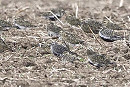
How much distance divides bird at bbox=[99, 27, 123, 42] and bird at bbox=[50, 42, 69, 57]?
3.11ft

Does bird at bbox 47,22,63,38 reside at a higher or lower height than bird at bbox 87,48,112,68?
higher

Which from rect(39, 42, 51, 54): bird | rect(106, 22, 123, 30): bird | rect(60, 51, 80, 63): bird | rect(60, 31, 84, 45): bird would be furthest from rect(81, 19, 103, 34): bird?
rect(60, 51, 80, 63): bird

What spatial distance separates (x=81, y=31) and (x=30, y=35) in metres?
1.10

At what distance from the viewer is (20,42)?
647cm

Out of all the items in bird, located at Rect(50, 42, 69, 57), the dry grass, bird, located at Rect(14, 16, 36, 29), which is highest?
bird, located at Rect(14, 16, 36, 29)

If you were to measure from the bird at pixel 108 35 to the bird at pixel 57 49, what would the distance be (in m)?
0.95

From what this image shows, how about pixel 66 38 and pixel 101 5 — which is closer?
pixel 66 38

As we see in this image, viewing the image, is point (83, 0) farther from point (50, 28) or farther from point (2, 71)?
point (2, 71)

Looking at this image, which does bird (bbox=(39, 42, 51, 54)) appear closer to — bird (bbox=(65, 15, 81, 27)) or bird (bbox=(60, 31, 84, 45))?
bird (bbox=(60, 31, 84, 45))

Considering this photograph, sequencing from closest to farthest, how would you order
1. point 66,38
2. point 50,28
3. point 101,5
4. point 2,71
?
point 2,71 < point 66,38 < point 50,28 < point 101,5

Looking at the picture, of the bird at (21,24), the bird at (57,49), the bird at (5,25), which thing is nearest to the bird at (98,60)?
the bird at (57,49)

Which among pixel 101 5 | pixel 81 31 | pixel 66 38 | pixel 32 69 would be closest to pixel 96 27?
pixel 81 31

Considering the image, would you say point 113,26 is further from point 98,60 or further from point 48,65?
point 48,65

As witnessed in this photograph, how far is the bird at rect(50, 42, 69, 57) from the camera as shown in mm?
5953
